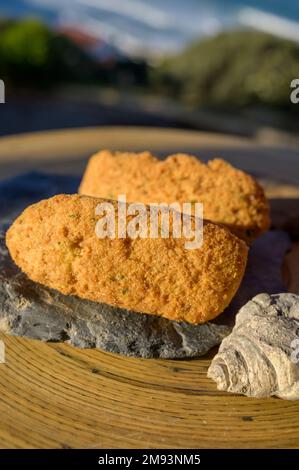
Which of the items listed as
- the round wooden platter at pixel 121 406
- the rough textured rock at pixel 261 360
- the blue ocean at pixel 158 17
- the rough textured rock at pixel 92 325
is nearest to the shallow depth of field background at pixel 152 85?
the rough textured rock at pixel 92 325

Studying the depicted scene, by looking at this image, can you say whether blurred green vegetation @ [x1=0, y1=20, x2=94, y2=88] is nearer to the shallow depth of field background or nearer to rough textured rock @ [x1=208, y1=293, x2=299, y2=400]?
the shallow depth of field background

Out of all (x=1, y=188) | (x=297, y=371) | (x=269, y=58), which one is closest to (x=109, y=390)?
(x=297, y=371)

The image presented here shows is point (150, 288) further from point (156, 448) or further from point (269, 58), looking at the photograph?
point (269, 58)

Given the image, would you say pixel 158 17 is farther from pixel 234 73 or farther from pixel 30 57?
pixel 30 57
